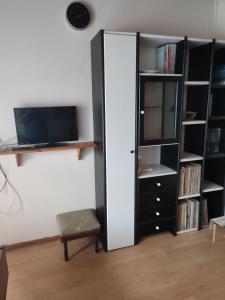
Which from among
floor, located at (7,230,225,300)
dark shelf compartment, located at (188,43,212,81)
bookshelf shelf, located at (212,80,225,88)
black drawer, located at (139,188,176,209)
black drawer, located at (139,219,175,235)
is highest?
dark shelf compartment, located at (188,43,212,81)

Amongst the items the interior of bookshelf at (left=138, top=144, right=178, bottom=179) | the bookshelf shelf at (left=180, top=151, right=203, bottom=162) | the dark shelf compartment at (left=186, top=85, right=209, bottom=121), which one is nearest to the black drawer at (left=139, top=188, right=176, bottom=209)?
the interior of bookshelf at (left=138, top=144, right=178, bottom=179)

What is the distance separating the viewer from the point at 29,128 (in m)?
2.06

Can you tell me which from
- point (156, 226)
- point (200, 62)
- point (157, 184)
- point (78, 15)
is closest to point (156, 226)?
point (156, 226)

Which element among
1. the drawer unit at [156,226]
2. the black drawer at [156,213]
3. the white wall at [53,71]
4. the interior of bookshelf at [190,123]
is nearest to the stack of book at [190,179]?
the interior of bookshelf at [190,123]

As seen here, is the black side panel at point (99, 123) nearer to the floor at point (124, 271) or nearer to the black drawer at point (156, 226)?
the floor at point (124, 271)

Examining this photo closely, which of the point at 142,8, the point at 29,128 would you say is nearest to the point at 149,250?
the point at 29,128

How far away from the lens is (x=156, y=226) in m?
2.47

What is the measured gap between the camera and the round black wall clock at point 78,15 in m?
2.05

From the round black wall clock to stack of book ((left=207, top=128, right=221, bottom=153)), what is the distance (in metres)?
1.71

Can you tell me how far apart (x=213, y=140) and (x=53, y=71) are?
187cm

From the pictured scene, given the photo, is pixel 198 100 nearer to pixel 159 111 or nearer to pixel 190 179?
pixel 159 111

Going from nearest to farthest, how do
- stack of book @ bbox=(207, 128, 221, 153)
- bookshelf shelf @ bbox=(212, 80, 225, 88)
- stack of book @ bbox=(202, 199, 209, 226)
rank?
bookshelf shelf @ bbox=(212, 80, 225, 88), stack of book @ bbox=(207, 128, 221, 153), stack of book @ bbox=(202, 199, 209, 226)

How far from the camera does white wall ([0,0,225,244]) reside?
2.02 m

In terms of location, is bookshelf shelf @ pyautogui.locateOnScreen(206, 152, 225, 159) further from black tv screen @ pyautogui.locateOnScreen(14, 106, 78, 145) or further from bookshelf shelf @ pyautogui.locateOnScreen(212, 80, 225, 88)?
black tv screen @ pyautogui.locateOnScreen(14, 106, 78, 145)
